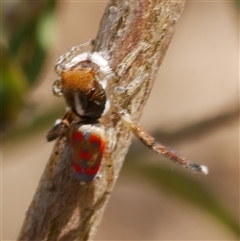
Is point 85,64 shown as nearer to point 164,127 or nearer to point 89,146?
point 89,146

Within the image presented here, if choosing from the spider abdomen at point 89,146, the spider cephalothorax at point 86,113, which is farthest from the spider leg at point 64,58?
the spider abdomen at point 89,146

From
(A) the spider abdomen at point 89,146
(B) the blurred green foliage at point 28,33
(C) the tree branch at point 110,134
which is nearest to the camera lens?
(C) the tree branch at point 110,134

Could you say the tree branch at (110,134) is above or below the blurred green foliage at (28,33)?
below

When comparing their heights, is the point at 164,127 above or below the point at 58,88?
above

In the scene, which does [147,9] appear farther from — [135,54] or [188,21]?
[188,21]

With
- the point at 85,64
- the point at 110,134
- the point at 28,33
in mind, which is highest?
the point at 28,33

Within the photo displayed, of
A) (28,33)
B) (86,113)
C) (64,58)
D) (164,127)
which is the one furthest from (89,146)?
(164,127)

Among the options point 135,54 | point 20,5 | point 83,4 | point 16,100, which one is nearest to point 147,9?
point 135,54

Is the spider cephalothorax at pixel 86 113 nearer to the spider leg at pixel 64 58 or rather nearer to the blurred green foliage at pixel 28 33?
the spider leg at pixel 64 58
